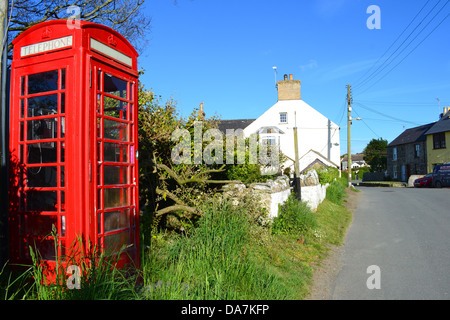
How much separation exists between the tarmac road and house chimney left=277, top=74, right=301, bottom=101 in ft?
67.4

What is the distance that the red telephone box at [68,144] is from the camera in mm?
3631

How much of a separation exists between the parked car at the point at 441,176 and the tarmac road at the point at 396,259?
62.6 ft

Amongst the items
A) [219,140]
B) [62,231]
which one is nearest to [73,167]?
[62,231]

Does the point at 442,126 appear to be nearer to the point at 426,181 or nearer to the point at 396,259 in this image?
the point at 426,181

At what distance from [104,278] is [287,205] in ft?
19.2

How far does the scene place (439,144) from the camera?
123 ft

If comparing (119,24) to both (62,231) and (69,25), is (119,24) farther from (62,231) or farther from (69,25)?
(62,231)

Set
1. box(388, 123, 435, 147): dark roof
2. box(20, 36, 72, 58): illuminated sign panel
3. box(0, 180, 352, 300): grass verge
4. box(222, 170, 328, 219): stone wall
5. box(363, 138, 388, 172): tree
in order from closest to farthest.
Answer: box(0, 180, 352, 300): grass verge < box(20, 36, 72, 58): illuminated sign panel < box(222, 170, 328, 219): stone wall < box(388, 123, 435, 147): dark roof < box(363, 138, 388, 172): tree

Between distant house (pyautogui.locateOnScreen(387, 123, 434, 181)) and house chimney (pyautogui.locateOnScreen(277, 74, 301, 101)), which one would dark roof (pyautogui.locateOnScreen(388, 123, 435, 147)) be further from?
house chimney (pyautogui.locateOnScreen(277, 74, 301, 101))

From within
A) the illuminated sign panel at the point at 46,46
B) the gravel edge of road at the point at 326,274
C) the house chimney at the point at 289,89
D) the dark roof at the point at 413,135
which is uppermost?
the house chimney at the point at 289,89

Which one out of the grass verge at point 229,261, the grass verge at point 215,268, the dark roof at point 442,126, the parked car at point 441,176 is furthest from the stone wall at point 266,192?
the dark roof at point 442,126

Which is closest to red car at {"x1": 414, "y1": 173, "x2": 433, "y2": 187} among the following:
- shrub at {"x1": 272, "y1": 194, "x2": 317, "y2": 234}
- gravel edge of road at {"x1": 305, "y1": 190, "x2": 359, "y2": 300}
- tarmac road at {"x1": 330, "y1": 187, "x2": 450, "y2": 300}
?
tarmac road at {"x1": 330, "y1": 187, "x2": 450, "y2": 300}

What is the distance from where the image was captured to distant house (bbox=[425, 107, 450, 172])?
119 ft

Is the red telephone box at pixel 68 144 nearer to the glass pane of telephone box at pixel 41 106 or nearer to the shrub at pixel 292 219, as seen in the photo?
the glass pane of telephone box at pixel 41 106
